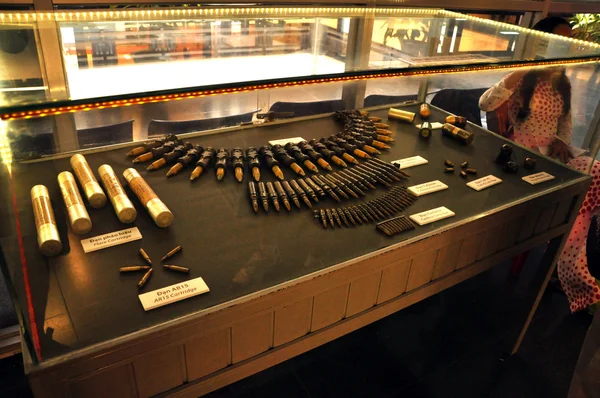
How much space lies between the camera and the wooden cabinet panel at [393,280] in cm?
165

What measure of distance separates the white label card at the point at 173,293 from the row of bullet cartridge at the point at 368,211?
51cm

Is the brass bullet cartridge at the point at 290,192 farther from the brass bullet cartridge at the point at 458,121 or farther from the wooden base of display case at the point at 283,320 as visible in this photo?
the brass bullet cartridge at the point at 458,121

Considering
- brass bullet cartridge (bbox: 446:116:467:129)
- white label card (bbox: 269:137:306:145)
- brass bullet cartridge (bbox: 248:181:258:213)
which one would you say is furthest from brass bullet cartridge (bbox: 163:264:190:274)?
brass bullet cartridge (bbox: 446:116:467:129)

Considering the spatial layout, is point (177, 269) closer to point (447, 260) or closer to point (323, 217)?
point (323, 217)

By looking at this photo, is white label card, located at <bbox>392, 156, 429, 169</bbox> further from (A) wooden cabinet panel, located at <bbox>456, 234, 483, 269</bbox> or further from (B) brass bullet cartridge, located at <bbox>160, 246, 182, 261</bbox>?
(B) brass bullet cartridge, located at <bbox>160, 246, 182, 261</bbox>

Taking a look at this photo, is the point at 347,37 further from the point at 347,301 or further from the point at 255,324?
the point at 255,324

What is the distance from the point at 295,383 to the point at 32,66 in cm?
192

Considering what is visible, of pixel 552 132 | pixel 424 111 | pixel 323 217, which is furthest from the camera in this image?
pixel 552 132

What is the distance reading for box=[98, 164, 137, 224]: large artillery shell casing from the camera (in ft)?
4.92

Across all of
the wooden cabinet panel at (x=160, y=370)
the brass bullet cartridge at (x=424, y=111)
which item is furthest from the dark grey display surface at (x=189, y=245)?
the brass bullet cartridge at (x=424, y=111)

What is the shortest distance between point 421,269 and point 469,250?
Answer: 0.29 meters

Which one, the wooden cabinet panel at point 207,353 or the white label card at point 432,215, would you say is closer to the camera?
the wooden cabinet panel at point 207,353

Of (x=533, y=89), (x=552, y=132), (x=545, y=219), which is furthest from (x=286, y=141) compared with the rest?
(x=552, y=132)

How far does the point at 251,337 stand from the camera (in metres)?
1.41
